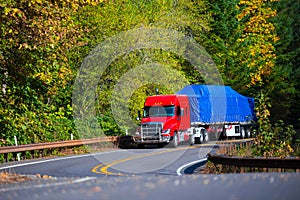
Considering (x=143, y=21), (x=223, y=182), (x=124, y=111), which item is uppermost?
(x=143, y=21)

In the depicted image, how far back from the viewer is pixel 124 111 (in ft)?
130

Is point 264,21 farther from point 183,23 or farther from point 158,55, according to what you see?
point 158,55

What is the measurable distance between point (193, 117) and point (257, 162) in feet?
73.1

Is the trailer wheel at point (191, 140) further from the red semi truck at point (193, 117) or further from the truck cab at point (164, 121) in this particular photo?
the truck cab at point (164, 121)

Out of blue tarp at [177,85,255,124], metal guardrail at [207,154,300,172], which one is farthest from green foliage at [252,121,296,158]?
blue tarp at [177,85,255,124]

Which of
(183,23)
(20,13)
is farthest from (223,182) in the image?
(183,23)

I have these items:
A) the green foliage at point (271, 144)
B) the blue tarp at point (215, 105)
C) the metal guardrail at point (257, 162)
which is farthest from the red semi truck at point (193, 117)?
the metal guardrail at point (257, 162)

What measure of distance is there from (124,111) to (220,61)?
18.3 metres

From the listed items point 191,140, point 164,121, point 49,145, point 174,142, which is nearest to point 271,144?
point 49,145

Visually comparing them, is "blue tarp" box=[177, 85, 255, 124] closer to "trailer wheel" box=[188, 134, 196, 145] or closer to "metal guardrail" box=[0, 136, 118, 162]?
"trailer wheel" box=[188, 134, 196, 145]

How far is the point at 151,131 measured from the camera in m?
34.7

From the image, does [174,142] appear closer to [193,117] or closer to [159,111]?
[159,111]

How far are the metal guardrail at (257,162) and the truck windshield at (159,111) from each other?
17.5 m

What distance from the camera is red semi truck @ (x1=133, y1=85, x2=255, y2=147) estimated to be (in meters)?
34.8
